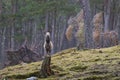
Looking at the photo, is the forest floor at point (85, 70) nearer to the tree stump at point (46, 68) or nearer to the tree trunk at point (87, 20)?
the tree stump at point (46, 68)

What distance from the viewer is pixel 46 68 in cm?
732

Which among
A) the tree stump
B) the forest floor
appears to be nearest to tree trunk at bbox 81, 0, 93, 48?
the forest floor

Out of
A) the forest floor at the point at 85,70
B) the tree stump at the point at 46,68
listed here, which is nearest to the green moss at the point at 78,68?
the forest floor at the point at 85,70

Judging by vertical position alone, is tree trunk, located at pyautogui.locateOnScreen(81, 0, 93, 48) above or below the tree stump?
above

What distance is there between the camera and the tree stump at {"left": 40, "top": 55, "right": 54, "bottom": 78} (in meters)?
7.26

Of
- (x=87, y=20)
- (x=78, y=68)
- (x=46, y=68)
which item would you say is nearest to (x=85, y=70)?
(x=78, y=68)

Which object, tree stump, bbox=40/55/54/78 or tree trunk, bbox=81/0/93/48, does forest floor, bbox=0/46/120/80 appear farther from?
tree trunk, bbox=81/0/93/48

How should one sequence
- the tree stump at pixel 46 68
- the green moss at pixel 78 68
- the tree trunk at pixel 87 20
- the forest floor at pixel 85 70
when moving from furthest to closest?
the tree trunk at pixel 87 20
the green moss at pixel 78 68
the tree stump at pixel 46 68
the forest floor at pixel 85 70

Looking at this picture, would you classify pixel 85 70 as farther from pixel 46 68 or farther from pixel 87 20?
pixel 87 20

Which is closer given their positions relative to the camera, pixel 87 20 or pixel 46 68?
pixel 46 68

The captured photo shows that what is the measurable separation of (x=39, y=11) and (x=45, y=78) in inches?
876

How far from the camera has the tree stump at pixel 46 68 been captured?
23.8 ft

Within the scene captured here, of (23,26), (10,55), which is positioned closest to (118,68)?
(10,55)

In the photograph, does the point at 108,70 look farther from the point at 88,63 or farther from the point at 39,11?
the point at 39,11
